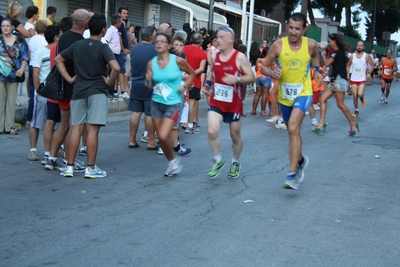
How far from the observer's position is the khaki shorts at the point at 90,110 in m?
8.32

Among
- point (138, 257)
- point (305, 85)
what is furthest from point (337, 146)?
point (138, 257)

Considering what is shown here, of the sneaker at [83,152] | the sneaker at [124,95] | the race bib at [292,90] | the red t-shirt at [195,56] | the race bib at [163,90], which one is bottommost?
the sneaker at [83,152]

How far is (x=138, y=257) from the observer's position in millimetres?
5371

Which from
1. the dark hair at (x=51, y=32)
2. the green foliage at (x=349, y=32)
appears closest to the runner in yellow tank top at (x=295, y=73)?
the dark hair at (x=51, y=32)

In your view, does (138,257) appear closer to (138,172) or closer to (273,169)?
(138,172)

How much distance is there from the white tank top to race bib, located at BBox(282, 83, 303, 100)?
9776 mm

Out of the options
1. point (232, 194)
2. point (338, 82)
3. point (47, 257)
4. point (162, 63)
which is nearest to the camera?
point (47, 257)

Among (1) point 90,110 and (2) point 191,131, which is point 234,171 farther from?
(2) point 191,131

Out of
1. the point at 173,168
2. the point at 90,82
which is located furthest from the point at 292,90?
the point at 90,82

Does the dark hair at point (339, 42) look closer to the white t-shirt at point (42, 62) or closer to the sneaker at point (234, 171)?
the sneaker at point (234, 171)

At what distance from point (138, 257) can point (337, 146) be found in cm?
726

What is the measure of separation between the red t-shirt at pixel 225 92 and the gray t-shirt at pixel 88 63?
125 centimetres

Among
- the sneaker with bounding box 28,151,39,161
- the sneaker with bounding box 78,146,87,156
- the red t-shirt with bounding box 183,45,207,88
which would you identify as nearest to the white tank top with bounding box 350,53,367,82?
the red t-shirt with bounding box 183,45,207,88

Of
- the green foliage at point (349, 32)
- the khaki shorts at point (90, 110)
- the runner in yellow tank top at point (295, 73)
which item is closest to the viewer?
the runner in yellow tank top at point (295, 73)
